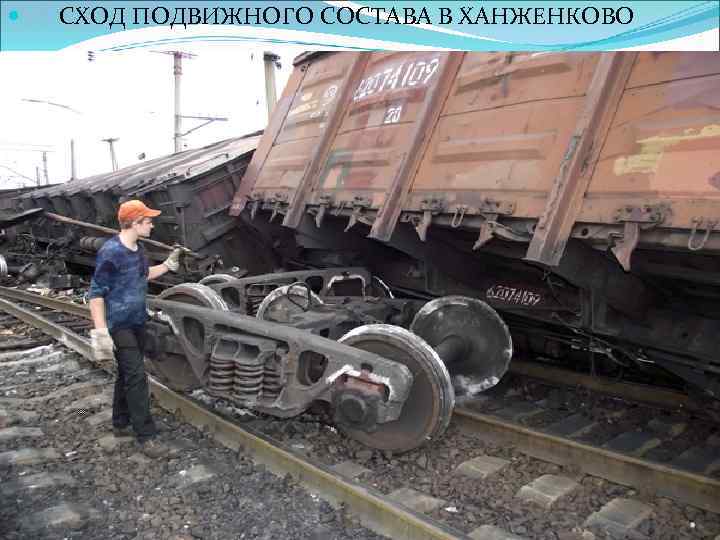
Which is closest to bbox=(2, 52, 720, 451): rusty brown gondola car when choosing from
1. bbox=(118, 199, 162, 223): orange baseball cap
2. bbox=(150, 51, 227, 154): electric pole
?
bbox=(118, 199, 162, 223): orange baseball cap

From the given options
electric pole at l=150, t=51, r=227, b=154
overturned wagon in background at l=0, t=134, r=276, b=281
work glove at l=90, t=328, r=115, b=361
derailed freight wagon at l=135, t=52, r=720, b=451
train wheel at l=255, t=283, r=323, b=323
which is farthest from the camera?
electric pole at l=150, t=51, r=227, b=154

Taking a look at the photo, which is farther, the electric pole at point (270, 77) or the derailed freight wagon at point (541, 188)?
the electric pole at point (270, 77)

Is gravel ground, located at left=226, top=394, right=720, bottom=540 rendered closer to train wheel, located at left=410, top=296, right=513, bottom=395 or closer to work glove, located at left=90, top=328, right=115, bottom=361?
train wheel, located at left=410, top=296, right=513, bottom=395

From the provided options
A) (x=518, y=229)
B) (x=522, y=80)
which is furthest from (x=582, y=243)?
(x=522, y=80)

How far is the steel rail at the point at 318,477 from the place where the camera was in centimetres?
282

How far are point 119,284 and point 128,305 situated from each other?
15 centimetres

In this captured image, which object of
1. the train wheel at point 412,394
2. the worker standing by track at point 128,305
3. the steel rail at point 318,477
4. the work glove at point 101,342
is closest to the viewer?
the steel rail at point 318,477

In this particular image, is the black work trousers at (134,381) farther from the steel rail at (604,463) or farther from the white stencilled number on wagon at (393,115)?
the white stencilled number on wagon at (393,115)

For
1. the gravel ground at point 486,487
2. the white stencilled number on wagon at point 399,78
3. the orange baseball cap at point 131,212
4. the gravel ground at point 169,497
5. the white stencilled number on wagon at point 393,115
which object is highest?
the white stencilled number on wagon at point 399,78

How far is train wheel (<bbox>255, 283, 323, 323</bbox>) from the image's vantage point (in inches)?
189

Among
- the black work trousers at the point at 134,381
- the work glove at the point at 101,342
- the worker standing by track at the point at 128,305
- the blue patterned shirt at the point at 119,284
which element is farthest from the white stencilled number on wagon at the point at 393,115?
the work glove at the point at 101,342

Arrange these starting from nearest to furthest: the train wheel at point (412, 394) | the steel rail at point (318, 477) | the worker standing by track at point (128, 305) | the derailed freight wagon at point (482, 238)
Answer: the steel rail at point (318, 477)
the derailed freight wagon at point (482, 238)
the train wheel at point (412, 394)
the worker standing by track at point (128, 305)

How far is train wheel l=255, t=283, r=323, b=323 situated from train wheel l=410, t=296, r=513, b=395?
93 cm

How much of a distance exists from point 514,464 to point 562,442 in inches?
12.8
